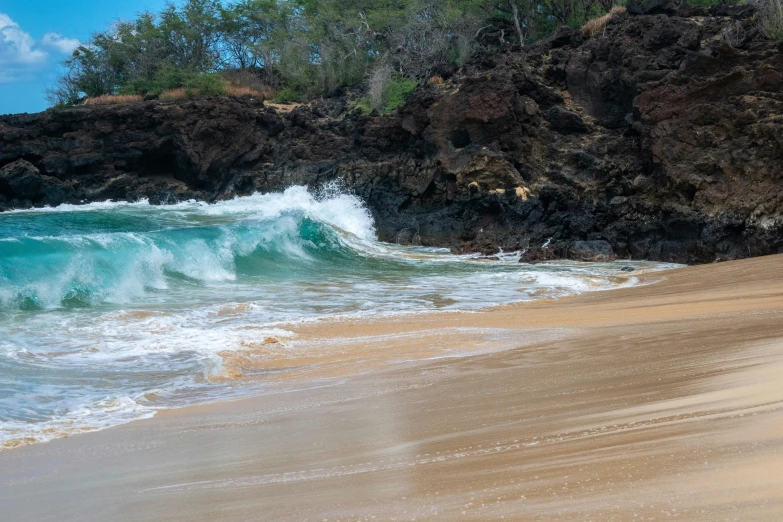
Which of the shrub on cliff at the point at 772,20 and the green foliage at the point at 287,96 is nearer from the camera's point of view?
the shrub on cliff at the point at 772,20

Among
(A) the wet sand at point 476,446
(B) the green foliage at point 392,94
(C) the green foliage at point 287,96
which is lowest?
(A) the wet sand at point 476,446

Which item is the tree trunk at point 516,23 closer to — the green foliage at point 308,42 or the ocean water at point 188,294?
the green foliage at point 308,42

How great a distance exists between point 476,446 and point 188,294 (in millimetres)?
9285

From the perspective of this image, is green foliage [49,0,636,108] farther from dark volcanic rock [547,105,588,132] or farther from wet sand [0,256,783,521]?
wet sand [0,256,783,521]

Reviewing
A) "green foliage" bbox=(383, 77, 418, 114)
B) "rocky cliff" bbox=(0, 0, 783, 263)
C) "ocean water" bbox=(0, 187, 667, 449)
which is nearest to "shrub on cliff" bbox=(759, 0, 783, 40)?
"rocky cliff" bbox=(0, 0, 783, 263)

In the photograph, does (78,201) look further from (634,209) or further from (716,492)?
(716,492)

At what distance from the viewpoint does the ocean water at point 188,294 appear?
5980 millimetres

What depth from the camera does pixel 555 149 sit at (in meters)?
18.9

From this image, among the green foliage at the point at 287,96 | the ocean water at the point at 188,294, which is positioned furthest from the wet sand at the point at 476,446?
the green foliage at the point at 287,96

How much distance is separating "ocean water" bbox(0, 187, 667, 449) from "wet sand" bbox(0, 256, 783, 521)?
0.95m

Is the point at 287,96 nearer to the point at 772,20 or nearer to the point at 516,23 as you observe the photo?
the point at 516,23

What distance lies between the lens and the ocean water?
5980 mm

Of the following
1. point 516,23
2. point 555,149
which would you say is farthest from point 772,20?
point 516,23

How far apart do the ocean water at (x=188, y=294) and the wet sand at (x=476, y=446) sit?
0.95m
